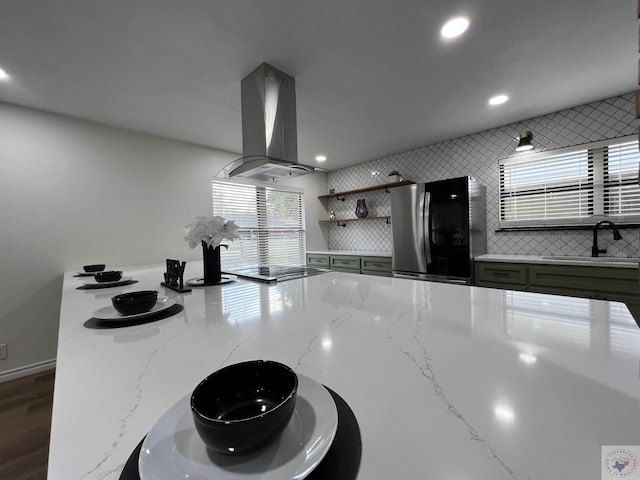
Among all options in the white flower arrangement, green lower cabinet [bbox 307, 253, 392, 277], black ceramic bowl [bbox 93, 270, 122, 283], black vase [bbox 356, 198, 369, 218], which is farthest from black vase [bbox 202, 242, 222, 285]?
black vase [bbox 356, 198, 369, 218]

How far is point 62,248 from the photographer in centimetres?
252

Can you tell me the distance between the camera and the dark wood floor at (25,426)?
140 centimetres

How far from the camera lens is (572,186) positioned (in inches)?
106

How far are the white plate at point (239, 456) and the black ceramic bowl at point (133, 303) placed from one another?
2.27 feet

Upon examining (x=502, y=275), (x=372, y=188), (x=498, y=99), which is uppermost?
(x=498, y=99)

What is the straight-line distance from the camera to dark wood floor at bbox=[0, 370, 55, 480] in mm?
1401

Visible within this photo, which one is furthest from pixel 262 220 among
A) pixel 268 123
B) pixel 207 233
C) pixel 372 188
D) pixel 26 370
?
pixel 26 370

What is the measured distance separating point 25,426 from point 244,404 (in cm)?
240

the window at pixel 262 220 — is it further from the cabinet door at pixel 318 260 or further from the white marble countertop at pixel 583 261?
the white marble countertop at pixel 583 261

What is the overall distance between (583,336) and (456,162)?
126 inches

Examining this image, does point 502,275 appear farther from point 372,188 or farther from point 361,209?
point 361,209

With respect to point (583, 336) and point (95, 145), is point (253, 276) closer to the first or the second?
point (583, 336)

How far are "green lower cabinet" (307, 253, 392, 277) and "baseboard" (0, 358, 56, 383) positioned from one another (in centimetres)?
327

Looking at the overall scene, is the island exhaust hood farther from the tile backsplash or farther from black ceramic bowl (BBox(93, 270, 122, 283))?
the tile backsplash
